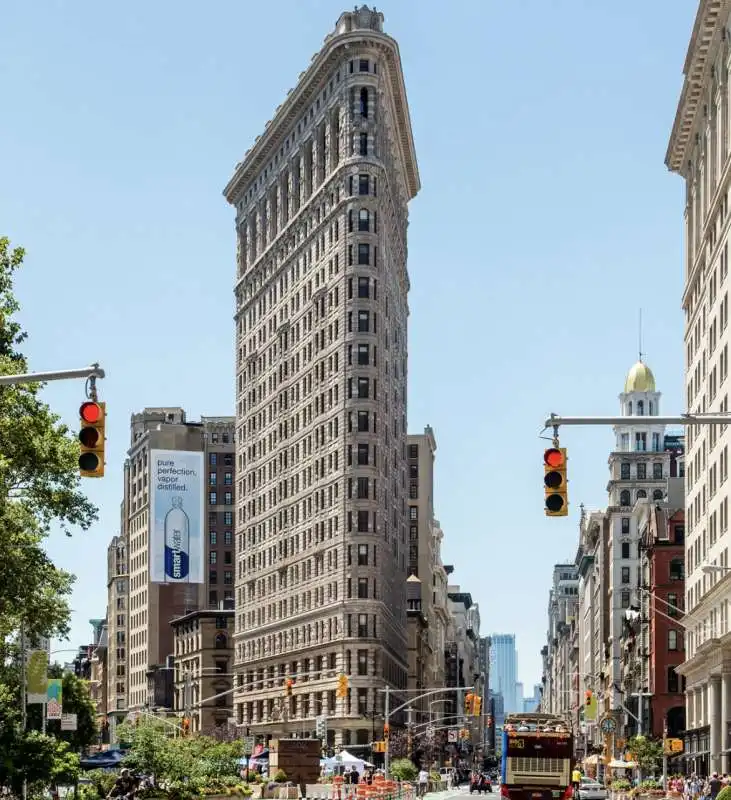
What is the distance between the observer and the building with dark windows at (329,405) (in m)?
150

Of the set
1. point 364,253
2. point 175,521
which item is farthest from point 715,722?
point 175,521

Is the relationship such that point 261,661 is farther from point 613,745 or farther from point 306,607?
point 613,745

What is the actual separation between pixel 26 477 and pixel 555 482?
89.6ft

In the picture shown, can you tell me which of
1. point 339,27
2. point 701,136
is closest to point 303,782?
point 701,136

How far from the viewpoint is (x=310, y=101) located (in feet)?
545

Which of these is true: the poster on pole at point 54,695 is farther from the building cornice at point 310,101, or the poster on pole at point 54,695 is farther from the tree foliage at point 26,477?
the building cornice at point 310,101

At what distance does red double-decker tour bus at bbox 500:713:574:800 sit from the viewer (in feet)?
229

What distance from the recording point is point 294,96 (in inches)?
6585

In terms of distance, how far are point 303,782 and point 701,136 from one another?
48.8 metres

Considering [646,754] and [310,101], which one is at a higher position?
[310,101]

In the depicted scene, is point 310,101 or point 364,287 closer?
point 364,287

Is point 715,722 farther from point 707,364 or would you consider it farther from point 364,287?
point 364,287

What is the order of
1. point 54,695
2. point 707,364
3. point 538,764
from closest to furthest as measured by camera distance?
1. point 54,695
2. point 538,764
3. point 707,364

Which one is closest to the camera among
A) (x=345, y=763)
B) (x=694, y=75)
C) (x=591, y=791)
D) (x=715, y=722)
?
(x=591, y=791)
